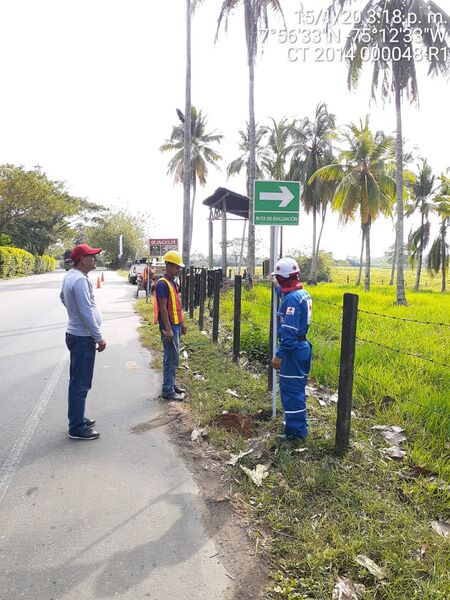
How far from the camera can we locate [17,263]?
35438 millimetres

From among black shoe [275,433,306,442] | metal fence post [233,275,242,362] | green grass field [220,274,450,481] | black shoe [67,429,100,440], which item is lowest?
black shoe [67,429,100,440]

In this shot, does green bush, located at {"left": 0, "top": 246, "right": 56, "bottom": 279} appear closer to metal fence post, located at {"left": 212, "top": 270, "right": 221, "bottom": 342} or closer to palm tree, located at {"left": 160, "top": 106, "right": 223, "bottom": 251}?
palm tree, located at {"left": 160, "top": 106, "right": 223, "bottom": 251}

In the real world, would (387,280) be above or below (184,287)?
below

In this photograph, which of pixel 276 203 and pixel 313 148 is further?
pixel 313 148

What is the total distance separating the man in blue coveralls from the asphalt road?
116 centimetres

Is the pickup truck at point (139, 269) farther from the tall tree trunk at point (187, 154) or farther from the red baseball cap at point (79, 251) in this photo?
the red baseball cap at point (79, 251)

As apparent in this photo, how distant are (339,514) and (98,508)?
180cm

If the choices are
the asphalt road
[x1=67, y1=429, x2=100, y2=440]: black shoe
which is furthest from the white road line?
[x1=67, y1=429, x2=100, y2=440]: black shoe

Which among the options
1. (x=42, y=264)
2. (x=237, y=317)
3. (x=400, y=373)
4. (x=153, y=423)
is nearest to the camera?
(x=153, y=423)

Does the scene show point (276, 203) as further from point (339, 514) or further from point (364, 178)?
point (364, 178)

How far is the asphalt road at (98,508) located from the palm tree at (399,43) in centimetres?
1335

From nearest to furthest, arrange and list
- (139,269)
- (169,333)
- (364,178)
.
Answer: (169,333)
(364,178)
(139,269)

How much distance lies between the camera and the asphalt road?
2.54 m

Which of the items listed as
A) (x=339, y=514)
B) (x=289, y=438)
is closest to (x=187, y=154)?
(x=289, y=438)
